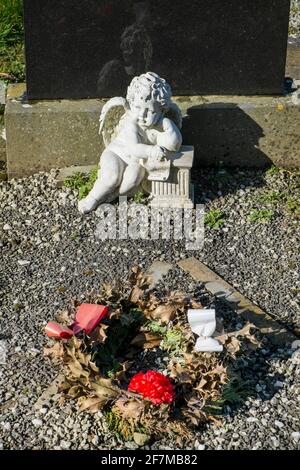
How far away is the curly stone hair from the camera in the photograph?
603 centimetres

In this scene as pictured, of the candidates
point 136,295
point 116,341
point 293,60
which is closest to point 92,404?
point 116,341

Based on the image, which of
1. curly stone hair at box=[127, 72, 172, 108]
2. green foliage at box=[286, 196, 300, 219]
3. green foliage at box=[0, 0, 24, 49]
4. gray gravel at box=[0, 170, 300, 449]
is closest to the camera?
gray gravel at box=[0, 170, 300, 449]

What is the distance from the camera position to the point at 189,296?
5.21 meters

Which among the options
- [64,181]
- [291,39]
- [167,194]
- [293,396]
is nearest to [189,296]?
[293,396]

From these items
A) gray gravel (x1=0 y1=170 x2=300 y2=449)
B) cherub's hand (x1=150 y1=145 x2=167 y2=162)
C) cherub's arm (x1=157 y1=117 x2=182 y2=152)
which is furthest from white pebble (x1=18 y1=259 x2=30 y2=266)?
cherub's arm (x1=157 y1=117 x2=182 y2=152)

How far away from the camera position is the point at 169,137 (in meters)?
6.17

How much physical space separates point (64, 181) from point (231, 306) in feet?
5.92

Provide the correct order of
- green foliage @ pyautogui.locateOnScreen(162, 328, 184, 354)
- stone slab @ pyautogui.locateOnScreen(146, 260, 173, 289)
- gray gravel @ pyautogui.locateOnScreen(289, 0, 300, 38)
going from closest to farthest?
green foliage @ pyautogui.locateOnScreen(162, 328, 184, 354) → stone slab @ pyautogui.locateOnScreen(146, 260, 173, 289) → gray gravel @ pyautogui.locateOnScreen(289, 0, 300, 38)

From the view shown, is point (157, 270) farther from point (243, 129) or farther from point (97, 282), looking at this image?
point (243, 129)

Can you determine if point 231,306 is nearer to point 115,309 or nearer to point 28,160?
point 115,309

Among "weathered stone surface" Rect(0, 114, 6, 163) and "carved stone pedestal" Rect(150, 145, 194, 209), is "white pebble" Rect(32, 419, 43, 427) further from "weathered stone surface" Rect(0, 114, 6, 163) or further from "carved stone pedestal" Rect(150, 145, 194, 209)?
"weathered stone surface" Rect(0, 114, 6, 163)

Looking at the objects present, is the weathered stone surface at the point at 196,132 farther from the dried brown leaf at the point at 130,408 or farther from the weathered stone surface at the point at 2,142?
→ the dried brown leaf at the point at 130,408

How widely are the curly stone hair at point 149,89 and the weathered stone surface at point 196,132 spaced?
1.89 feet

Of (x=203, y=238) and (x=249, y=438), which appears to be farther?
(x=203, y=238)
